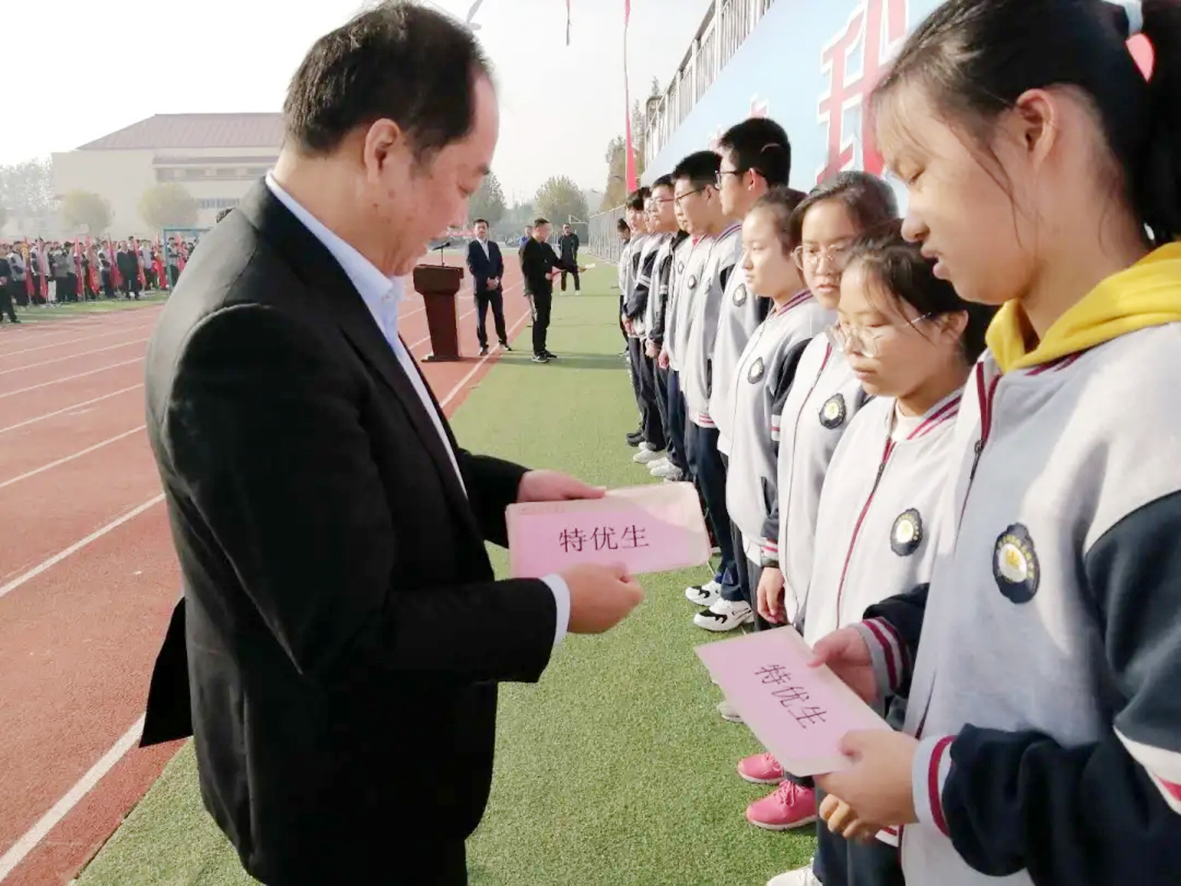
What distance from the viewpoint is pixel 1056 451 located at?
0.81 m

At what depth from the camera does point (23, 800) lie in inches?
105

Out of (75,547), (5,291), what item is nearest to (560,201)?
(5,291)

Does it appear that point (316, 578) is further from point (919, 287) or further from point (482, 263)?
point (482, 263)

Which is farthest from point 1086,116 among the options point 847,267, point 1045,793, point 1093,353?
point 847,267

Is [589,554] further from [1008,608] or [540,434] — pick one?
[540,434]

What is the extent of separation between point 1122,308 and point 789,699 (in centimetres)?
63

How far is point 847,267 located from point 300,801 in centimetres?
138

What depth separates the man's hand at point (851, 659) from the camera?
1.26 m

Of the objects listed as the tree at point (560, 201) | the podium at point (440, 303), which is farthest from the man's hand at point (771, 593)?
the tree at point (560, 201)

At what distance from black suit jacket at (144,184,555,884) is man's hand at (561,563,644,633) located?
0.20ft

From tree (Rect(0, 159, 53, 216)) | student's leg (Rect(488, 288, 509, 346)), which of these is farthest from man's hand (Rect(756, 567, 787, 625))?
tree (Rect(0, 159, 53, 216))

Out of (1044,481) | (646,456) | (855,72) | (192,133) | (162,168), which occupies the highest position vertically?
(192,133)

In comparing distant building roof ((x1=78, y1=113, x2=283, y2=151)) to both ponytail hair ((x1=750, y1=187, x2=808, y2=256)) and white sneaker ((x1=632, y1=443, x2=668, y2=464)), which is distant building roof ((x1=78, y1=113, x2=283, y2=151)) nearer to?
white sneaker ((x1=632, y1=443, x2=668, y2=464))

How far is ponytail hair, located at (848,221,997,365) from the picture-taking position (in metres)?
1.61
